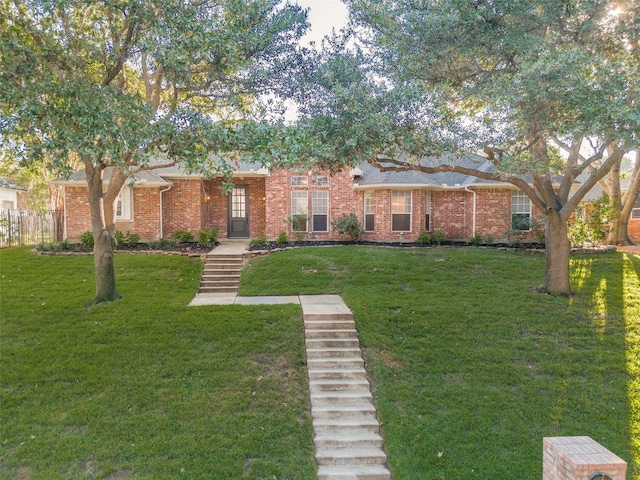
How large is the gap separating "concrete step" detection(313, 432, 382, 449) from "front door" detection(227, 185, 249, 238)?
13.1m

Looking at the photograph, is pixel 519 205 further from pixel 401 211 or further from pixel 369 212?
pixel 369 212

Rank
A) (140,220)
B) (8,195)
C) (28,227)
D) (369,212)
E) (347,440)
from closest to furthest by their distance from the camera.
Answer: (347,440) < (140,220) < (28,227) < (369,212) < (8,195)

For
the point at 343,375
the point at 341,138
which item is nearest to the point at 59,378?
the point at 343,375

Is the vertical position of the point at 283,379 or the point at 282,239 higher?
the point at 282,239

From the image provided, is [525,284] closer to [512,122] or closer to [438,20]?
[512,122]

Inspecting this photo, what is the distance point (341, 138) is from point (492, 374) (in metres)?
5.30

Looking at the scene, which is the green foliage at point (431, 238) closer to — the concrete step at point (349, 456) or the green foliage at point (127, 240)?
the green foliage at point (127, 240)

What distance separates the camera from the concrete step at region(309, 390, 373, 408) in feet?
23.0

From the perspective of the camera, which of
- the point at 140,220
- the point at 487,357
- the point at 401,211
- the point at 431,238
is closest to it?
the point at 487,357

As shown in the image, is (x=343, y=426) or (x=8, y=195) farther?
(x=8, y=195)

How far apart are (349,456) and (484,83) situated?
7.89 metres

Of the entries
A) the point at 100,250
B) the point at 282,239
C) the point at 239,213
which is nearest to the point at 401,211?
the point at 282,239

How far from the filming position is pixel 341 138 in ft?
27.7

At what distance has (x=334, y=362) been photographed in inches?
309
